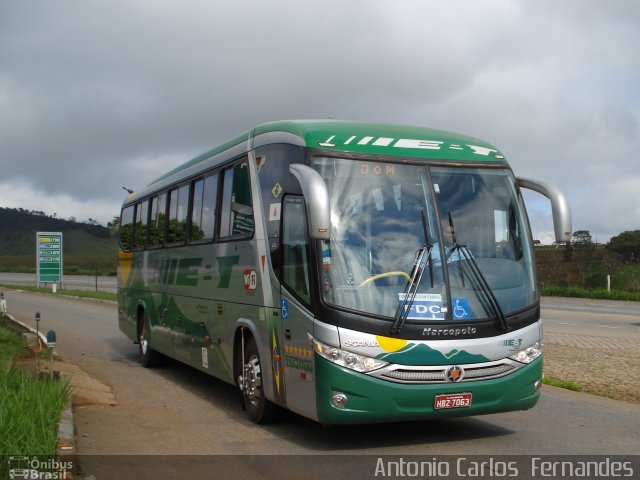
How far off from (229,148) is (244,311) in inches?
90.2

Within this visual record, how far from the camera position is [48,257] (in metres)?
47.2

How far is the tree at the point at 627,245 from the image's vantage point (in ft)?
144

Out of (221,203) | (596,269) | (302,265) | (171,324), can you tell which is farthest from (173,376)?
(596,269)

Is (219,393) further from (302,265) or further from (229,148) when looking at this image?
(302,265)

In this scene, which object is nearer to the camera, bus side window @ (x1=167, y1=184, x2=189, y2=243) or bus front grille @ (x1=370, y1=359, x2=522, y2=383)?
bus front grille @ (x1=370, y1=359, x2=522, y2=383)

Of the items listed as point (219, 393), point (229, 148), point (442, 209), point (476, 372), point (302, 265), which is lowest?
point (219, 393)

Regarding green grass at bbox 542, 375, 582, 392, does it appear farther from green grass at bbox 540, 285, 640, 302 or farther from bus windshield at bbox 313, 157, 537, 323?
green grass at bbox 540, 285, 640, 302

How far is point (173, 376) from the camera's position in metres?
13.9

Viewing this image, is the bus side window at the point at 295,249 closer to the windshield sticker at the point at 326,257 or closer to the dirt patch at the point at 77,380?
the windshield sticker at the point at 326,257

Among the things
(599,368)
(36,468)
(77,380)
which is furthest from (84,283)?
(36,468)

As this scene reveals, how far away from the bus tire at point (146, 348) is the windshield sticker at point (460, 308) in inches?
326

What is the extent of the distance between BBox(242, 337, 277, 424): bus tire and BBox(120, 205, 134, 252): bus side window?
302 inches

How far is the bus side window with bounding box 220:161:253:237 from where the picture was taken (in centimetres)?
951

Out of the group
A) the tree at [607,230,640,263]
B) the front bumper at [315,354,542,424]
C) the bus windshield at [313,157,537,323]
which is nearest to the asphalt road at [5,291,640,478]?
the front bumper at [315,354,542,424]
